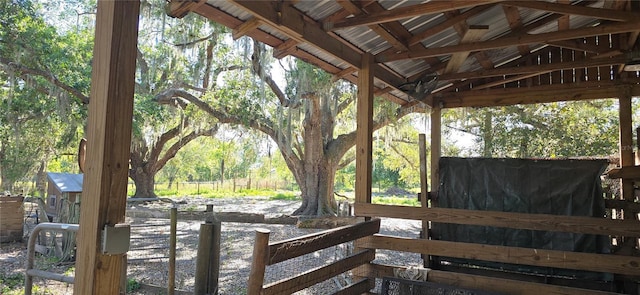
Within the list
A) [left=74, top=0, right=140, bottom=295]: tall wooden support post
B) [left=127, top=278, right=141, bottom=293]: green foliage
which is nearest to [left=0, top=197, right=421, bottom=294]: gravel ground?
[left=127, top=278, right=141, bottom=293]: green foliage

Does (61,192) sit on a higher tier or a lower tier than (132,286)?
higher

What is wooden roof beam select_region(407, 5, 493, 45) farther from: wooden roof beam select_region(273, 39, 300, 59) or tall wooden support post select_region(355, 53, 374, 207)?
wooden roof beam select_region(273, 39, 300, 59)

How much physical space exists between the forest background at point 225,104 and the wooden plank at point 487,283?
17.5 feet

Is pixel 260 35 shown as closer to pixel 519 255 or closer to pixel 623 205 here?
pixel 519 255

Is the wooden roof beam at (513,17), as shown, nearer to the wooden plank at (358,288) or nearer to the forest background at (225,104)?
the wooden plank at (358,288)

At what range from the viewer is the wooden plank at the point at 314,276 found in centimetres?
244

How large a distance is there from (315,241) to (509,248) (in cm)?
177

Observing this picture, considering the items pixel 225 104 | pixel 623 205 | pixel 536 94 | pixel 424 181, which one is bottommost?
pixel 623 205

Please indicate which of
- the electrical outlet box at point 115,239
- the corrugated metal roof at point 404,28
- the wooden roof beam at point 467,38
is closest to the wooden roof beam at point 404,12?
the corrugated metal roof at point 404,28

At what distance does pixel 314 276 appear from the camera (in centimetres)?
281

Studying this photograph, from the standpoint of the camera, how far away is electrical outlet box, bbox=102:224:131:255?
149 cm

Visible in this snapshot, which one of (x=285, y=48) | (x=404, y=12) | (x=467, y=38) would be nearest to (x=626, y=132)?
(x=467, y=38)

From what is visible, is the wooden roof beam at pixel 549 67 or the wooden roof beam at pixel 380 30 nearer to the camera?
the wooden roof beam at pixel 380 30

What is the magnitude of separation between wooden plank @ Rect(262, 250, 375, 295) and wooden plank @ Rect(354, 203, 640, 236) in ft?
1.47
